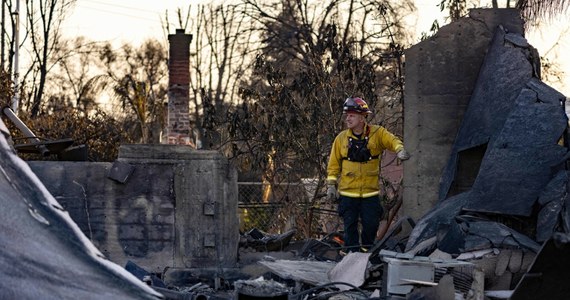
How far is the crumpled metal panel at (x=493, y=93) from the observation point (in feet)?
39.9

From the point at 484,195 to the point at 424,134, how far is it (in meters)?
2.46

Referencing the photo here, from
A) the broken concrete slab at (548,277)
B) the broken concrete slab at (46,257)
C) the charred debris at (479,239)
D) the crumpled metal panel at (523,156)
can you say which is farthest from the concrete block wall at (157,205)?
the broken concrete slab at (46,257)

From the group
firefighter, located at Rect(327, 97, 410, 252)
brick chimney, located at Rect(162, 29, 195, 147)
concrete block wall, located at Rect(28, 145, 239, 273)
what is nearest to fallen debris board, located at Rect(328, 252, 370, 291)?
firefighter, located at Rect(327, 97, 410, 252)

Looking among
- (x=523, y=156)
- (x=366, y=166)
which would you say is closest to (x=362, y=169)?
(x=366, y=166)

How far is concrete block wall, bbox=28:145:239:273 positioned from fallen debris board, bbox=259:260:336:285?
1281mm

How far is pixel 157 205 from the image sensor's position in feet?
39.9

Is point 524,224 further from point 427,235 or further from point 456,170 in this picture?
point 456,170

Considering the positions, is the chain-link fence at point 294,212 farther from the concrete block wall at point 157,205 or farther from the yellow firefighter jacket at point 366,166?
the yellow firefighter jacket at point 366,166

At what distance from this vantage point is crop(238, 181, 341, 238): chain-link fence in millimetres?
17562

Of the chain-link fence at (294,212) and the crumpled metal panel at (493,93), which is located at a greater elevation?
the crumpled metal panel at (493,93)

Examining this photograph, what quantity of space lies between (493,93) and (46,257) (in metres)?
10.2

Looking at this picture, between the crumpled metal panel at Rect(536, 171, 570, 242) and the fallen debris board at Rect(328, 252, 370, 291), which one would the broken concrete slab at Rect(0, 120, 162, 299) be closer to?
the fallen debris board at Rect(328, 252, 370, 291)

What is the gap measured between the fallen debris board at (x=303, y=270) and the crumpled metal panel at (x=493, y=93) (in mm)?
2137

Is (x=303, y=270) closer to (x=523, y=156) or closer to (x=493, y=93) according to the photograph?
(x=523, y=156)
